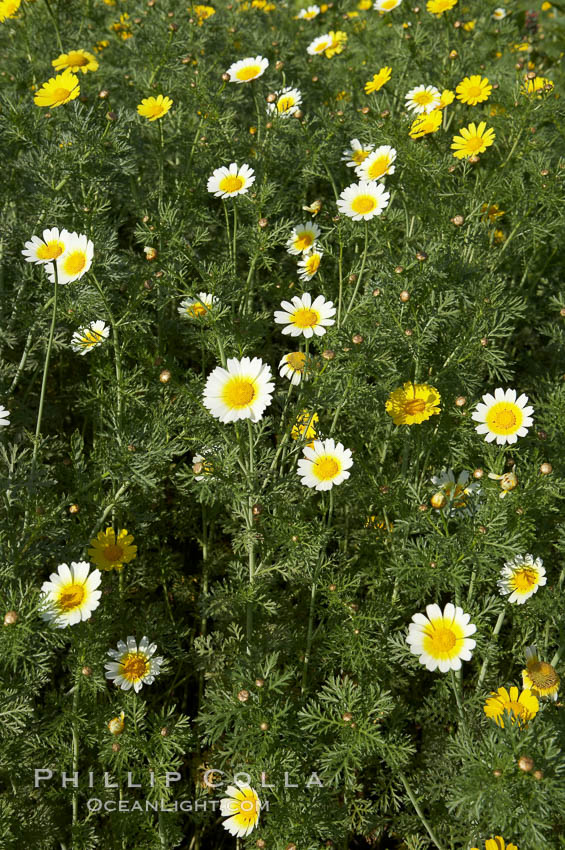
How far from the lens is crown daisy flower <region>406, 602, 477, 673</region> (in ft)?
5.69

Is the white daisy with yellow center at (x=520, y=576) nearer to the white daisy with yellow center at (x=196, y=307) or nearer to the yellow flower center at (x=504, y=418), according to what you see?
the yellow flower center at (x=504, y=418)

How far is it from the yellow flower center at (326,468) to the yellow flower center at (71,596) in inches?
30.2

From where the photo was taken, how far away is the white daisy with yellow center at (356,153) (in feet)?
9.14

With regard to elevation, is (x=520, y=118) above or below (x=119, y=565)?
above

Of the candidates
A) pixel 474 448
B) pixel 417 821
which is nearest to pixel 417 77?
pixel 474 448

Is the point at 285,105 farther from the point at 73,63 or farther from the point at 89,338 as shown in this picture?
the point at 89,338

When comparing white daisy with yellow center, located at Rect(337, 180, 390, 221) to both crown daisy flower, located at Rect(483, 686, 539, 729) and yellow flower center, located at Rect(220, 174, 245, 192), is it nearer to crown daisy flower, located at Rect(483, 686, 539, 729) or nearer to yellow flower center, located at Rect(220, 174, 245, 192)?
yellow flower center, located at Rect(220, 174, 245, 192)

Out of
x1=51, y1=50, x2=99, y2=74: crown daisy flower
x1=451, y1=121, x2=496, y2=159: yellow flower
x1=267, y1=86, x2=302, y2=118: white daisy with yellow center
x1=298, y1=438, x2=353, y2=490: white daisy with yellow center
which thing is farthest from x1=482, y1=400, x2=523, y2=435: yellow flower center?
x1=51, y1=50, x2=99, y2=74: crown daisy flower

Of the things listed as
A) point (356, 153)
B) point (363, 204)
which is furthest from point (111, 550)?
point (356, 153)

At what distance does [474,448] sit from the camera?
90.4 inches

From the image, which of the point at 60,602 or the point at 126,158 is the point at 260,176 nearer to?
the point at 126,158

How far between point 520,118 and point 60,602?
8.34ft

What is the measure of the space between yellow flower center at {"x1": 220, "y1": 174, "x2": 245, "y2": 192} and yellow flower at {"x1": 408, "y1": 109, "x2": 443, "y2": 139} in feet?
2.50

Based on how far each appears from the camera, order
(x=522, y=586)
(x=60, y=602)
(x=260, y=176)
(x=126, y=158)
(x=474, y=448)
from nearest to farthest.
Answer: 1. (x=60, y=602)
2. (x=522, y=586)
3. (x=474, y=448)
4. (x=126, y=158)
5. (x=260, y=176)
